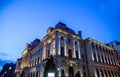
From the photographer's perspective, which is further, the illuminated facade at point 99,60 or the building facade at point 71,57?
the illuminated facade at point 99,60

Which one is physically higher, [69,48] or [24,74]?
[69,48]

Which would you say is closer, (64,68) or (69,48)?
(64,68)

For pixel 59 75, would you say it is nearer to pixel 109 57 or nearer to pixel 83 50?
pixel 83 50

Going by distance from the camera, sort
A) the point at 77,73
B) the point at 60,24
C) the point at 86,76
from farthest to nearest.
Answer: the point at 60,24, the point at 86,76, the point at 77,73

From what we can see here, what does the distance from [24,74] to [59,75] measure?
58.0 ft

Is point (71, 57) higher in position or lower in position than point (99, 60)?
higher

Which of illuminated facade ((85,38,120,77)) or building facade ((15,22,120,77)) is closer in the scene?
building facade ((15,22,120,77))

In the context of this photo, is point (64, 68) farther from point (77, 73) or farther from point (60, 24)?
point (60, 24)

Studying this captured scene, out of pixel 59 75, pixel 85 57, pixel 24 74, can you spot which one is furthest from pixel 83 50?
pixel 24 74

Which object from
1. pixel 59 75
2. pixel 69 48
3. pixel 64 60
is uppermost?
pixel 69 48

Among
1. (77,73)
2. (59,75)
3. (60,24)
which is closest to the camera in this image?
(59,75)

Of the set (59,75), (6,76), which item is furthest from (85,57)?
(6,76)

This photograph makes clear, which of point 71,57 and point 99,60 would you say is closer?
point 71,57

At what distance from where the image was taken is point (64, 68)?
23.9 meters
